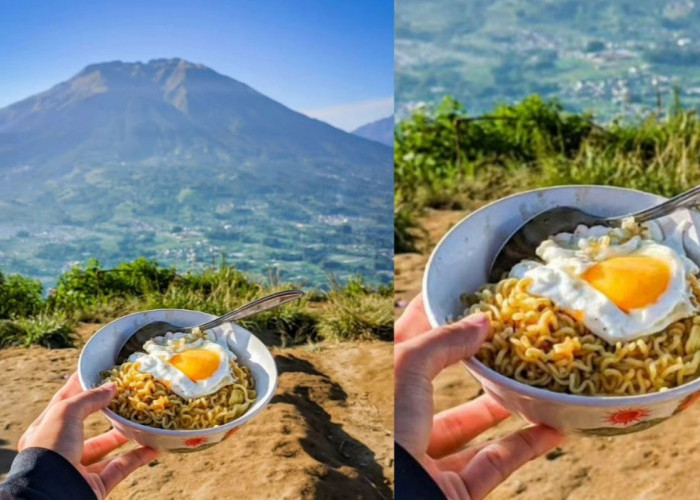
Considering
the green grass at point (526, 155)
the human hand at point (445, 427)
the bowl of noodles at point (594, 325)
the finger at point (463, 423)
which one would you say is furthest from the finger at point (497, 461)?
the green grass at point (526, 155)

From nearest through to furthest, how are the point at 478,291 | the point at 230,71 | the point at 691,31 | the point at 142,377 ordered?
the point at 478,291 < the point at 142,377 < the point at 230,71 < the point at 691,31

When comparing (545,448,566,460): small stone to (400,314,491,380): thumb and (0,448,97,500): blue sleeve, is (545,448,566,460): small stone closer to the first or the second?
(400,314,491,380): thumb

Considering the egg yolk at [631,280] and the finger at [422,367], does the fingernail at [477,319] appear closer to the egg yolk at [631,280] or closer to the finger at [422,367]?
the finger at [422,367]

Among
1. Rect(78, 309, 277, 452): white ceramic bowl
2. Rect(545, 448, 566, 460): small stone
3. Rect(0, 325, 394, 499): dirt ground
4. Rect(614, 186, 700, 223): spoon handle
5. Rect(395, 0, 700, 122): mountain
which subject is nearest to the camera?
Rect(614, 186, 700, 223): spoon handle

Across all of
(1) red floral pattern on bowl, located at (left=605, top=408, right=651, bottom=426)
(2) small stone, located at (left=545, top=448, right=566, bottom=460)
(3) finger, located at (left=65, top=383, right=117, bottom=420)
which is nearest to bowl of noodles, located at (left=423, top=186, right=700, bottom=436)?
(1) red floral pattern on bowl, located at (left=605, top=408, right=651, bottom=426)

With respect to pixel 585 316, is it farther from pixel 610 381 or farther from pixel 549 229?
pixel 549 229

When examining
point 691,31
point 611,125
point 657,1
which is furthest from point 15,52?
point 657,1

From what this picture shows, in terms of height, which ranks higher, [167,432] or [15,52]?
[15,52]
